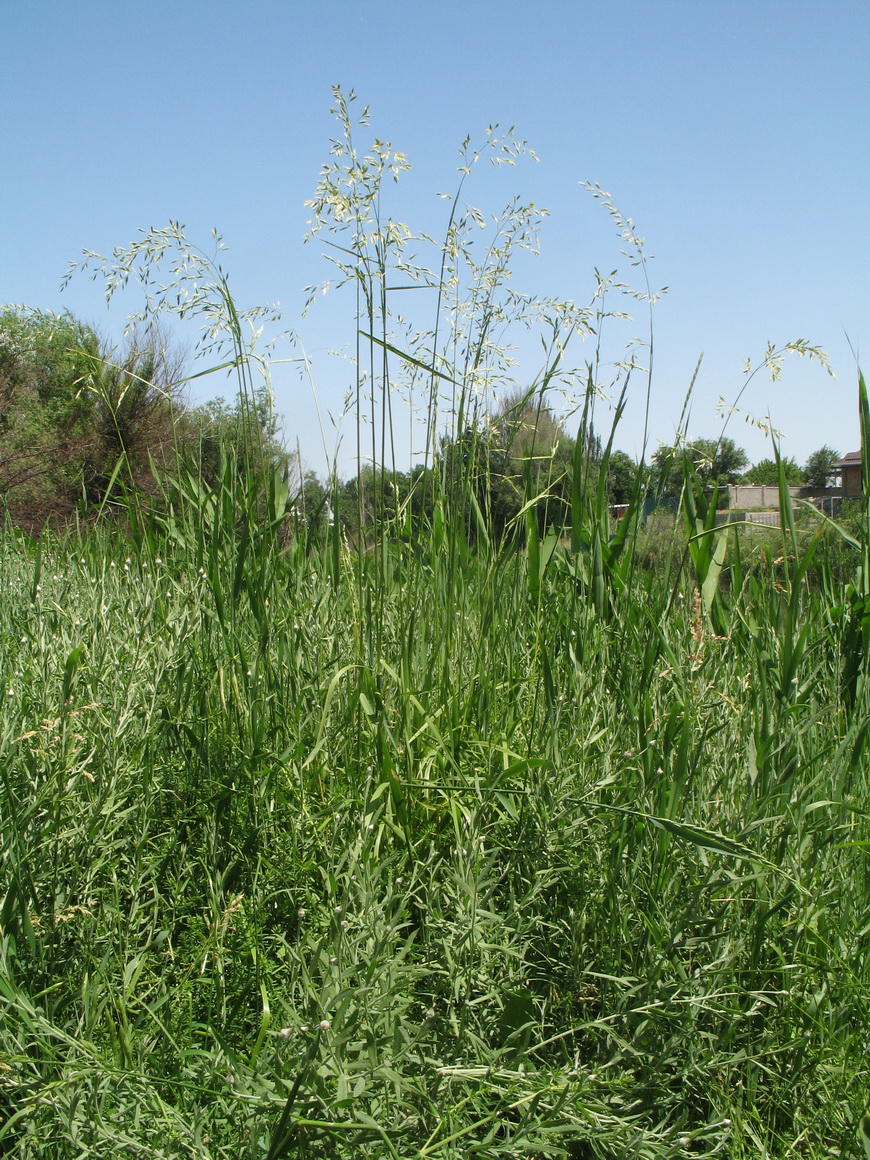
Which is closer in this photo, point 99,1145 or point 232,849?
Answer: point 99,1145

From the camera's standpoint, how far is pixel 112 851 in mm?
1318

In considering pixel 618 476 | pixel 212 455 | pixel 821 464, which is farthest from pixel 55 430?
pixel 821 464

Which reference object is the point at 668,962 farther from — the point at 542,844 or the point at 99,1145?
the point at 99,1145

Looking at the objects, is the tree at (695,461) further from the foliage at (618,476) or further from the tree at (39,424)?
the tree at (39,424)

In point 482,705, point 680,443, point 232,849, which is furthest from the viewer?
point 680,443

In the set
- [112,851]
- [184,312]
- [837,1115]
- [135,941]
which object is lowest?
[837,1115]

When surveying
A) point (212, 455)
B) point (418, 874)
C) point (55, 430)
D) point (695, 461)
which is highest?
point (55, 430)

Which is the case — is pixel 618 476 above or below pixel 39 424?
below

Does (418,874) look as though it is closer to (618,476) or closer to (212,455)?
(618,476)

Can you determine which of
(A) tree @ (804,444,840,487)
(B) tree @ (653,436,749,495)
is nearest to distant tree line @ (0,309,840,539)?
(B) tree @ (653,436,749,495)

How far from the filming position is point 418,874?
4.06ft

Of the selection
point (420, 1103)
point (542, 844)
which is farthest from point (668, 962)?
point (420, 1103)

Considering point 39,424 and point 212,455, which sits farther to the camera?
point 39,424

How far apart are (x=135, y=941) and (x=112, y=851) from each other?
165mm
